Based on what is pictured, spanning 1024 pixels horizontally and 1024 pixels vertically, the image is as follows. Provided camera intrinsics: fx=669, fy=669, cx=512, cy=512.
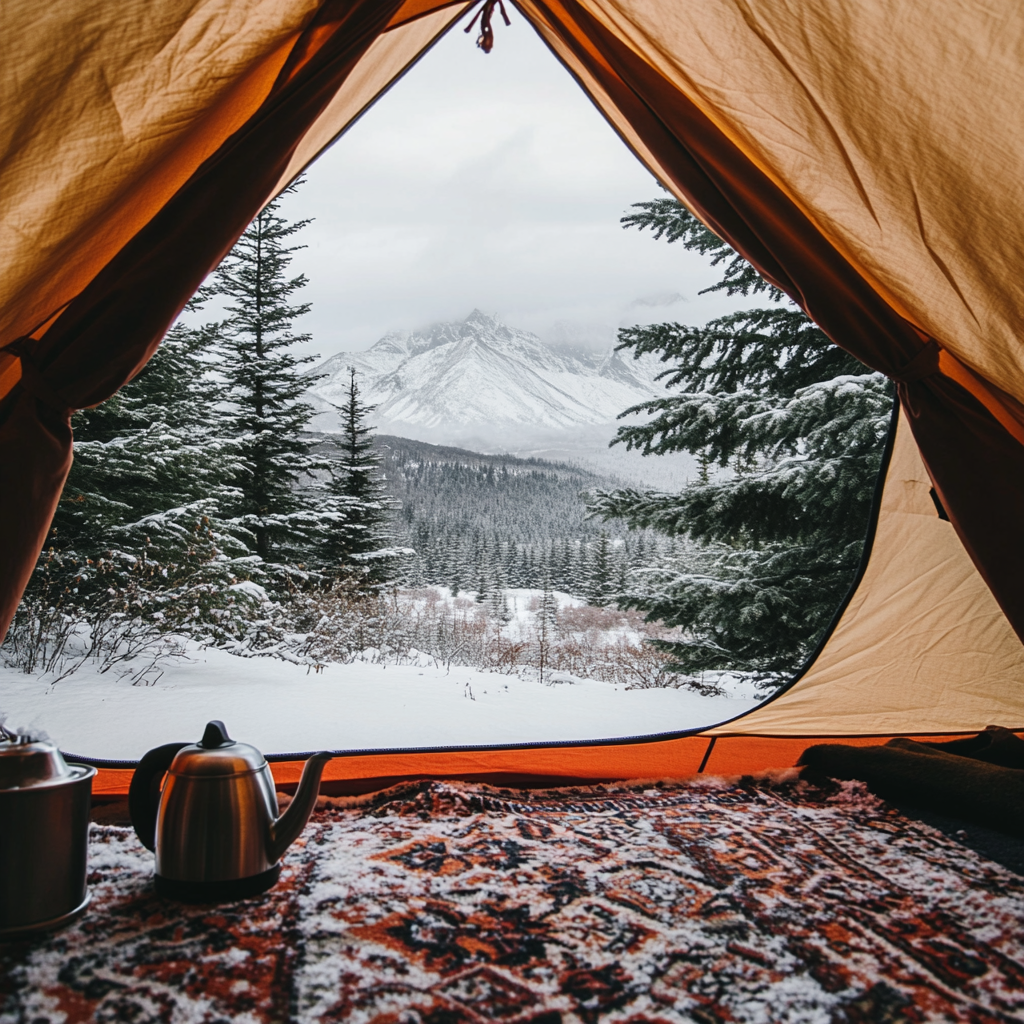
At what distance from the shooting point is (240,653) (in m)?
5.02

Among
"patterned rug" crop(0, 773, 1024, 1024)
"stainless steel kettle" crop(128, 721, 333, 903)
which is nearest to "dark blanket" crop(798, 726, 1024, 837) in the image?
"patterned rug" crop(0, 773, 1024, 1024)

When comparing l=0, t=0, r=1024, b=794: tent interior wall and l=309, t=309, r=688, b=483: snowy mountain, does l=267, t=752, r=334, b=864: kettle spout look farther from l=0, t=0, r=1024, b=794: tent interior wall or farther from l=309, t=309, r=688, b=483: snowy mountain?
l=309, t=309, r=688, b=483: snowy mountain

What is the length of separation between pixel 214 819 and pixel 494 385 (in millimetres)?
72112

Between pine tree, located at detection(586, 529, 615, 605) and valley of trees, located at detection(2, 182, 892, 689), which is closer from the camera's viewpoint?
valley of trees, located at detection(2, 182, 892, 689)

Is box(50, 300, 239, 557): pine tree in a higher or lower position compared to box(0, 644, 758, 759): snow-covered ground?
higher

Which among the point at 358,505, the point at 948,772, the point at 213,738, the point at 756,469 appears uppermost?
the point at 358,505

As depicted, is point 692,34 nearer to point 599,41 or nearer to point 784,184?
point 599,41

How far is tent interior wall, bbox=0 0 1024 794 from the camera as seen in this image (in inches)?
45.0

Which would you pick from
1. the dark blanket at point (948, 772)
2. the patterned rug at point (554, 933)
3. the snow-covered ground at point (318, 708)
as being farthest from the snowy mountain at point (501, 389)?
the patterned rug at point (554, 933)

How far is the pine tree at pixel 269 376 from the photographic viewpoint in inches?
295

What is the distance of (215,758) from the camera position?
92cm

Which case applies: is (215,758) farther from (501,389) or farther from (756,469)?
(501,389)

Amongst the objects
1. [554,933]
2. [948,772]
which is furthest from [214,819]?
[948,772]

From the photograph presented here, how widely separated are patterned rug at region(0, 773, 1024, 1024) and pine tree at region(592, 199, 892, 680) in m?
2.46
